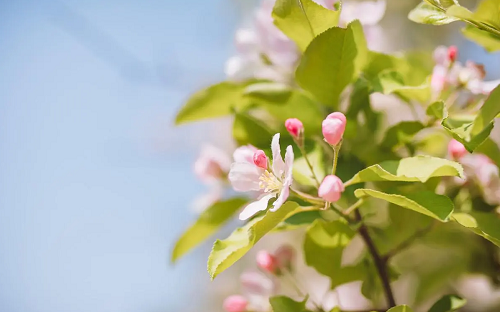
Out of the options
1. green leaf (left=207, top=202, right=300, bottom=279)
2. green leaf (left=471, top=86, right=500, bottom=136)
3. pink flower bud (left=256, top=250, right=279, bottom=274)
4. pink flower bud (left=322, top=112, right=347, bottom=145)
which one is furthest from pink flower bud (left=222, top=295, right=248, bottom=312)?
green leaf (left=471, top=86, right=500, bottom=136)

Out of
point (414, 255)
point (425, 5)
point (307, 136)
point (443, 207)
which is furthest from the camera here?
point (414, 255)

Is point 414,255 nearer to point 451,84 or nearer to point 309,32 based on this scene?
point 451,84

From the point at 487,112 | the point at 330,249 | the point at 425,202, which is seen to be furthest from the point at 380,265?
the point at 487,112

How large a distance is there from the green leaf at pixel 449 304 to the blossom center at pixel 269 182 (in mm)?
275

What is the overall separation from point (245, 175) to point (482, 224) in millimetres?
301

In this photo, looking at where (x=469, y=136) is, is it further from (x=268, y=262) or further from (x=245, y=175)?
(x=268, y=262)

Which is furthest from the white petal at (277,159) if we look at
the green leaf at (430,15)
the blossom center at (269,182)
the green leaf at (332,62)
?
the green leaf at (430,15)

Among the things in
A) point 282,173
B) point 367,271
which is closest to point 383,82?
point 282,173

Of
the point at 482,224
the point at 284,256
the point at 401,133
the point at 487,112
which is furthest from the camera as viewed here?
the point at 284,256

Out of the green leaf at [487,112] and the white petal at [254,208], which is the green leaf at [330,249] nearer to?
the white petal at [254,208]

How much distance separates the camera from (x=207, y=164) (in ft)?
2.93

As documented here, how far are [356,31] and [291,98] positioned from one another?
0.14m

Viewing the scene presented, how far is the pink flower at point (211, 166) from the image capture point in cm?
90

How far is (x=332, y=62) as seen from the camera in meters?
0.66
